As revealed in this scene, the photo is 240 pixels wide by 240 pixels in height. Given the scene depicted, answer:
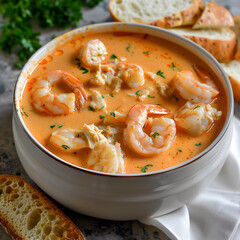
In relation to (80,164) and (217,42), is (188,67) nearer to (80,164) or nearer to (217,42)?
(217,42)

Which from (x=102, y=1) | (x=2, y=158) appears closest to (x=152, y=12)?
(x=102, y=1)

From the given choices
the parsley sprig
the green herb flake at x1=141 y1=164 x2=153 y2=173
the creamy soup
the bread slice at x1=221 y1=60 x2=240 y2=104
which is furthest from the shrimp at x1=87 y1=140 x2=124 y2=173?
the parsley sprig

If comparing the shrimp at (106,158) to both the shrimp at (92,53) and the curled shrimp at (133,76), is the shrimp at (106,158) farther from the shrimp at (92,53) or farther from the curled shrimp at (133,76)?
the shrimp at (92,53)

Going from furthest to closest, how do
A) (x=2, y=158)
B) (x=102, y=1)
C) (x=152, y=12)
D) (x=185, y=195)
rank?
1. (x=102, y=1)
2. (x=152, y=12)
3. (x=2, y=158)
4. (x=185, y=195)

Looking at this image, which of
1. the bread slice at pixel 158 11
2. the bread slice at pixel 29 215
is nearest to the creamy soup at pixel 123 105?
the bread slice at pixel 29 215

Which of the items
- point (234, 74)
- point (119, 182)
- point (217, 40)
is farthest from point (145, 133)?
point (217, 40)

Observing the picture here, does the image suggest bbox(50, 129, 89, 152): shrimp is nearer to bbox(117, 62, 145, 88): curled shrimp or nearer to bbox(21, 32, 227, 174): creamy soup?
bbox(21, 32, 227, 174): creamy soup

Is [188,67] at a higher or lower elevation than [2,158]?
higher

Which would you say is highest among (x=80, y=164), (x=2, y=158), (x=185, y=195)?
(x=80, y=164)
